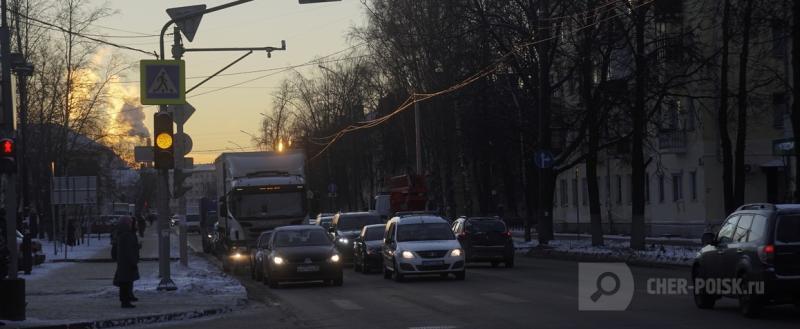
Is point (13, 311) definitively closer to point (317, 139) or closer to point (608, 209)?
point (608, 209)

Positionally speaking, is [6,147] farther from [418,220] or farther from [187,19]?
[418,220]

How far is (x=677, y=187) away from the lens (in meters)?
60.4

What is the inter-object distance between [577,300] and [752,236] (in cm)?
475

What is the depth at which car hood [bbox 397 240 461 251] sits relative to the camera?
29.7m

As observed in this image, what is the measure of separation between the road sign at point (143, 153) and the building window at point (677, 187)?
1451 inches

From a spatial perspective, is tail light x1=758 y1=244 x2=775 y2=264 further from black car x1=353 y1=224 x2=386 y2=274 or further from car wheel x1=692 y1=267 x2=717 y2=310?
black car x1=353 y1=224 x2=386 y2=274

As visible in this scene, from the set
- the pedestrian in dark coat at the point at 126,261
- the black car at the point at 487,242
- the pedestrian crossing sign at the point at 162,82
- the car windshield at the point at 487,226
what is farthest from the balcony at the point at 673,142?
the pedestrian in dark coat at the point at 126,261

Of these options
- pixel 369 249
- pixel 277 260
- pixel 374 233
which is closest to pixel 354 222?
pixel 374 233

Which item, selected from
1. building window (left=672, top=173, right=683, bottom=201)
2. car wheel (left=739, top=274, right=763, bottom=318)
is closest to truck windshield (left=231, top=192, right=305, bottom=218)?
car wheel (left=739, top=274, right=763, bottom=318)

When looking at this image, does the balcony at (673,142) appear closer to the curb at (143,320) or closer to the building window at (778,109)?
the building window at (778,109)

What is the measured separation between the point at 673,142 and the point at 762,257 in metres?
43.3

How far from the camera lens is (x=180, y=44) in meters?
29.4

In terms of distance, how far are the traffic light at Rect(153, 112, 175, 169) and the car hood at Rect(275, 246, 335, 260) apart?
5212 mm

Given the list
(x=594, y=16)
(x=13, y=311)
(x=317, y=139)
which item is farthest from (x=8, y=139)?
(x=317, y=139)
